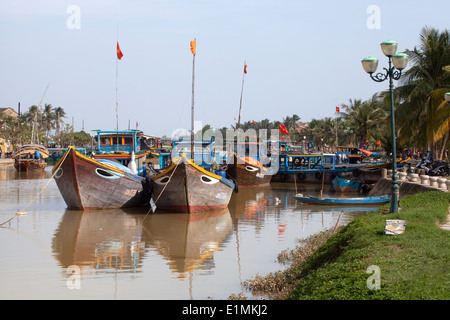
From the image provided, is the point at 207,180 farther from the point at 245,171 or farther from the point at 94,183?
the point at 245,171

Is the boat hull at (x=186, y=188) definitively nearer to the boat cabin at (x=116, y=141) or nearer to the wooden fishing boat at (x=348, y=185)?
the boat cabin at (x=116, y=141)

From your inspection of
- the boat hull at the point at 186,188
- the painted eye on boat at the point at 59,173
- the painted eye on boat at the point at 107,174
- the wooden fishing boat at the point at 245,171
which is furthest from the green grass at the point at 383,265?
the wooden fishing boat at the point at 245,171

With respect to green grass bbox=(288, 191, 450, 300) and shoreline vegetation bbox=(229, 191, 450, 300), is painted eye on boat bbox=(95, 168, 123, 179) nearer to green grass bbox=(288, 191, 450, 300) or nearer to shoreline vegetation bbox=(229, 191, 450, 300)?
shoreline vegetation bbox=(229, 191, 450, 300)

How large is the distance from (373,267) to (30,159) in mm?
49791

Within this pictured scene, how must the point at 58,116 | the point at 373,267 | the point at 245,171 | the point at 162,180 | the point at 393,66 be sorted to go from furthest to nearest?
the point at 58,116, the point at 245,171, the point at 162,180, the point at 393,66, the point at 373,267

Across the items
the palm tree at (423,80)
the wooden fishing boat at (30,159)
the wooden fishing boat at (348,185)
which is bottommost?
the wooden fishing boat at (348,185)

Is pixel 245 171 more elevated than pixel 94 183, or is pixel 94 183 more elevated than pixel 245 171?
pixel 94 183

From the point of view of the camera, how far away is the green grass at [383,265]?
20.5 ft

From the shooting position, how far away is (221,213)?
22266 mm

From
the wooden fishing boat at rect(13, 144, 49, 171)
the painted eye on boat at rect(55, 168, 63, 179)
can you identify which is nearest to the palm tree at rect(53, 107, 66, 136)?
the wooden fishing boat at rect(13, 144, 49, 171)

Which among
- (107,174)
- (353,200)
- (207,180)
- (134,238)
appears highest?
(107,174)

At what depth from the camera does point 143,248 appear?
14.6 m

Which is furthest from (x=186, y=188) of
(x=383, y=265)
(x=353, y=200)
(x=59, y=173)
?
(x=383, y=265)
